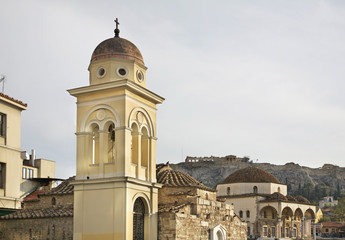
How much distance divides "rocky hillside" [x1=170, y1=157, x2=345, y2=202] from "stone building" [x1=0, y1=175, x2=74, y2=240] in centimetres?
8505

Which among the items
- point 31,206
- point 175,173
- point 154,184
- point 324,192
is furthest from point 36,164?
point 324,192

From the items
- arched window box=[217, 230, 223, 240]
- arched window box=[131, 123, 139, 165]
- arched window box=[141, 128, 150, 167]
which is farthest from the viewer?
arched window box=[217, 230, 223, 240]

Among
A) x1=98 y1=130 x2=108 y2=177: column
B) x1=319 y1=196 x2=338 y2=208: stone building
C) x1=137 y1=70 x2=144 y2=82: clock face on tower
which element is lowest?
x1=319 y1=196 x2=338 y2=208: stone building

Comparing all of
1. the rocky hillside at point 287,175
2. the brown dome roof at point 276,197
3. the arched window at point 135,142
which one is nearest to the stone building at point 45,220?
the arched window at point 135,142

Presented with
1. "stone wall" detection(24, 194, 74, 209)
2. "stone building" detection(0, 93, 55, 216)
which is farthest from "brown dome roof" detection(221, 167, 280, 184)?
"stone building" detection(0, 93, 55, 216)

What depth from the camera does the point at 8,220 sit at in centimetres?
2731

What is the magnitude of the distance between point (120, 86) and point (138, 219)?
478cm

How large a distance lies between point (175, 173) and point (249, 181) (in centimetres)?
2369

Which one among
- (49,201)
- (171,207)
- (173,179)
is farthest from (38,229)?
(171,207)

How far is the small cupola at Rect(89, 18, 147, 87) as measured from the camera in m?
19.9

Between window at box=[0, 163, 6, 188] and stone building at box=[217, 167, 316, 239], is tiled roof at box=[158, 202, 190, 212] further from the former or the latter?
stone building at box=[217, 167, 316, 239]

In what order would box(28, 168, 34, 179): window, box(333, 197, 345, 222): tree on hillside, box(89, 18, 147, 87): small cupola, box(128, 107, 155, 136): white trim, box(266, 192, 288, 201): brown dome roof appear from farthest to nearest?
box(333, 197, 345, 222): tree on hillside < box(266, 192, 288, 201): brown dome roof < box(28, 168, 34, 179): window < box(89, 18, 147, 87): small cupola < box(128, 107, 155, 136): white trim

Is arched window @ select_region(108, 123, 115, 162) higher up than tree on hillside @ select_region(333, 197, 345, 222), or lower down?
higher up

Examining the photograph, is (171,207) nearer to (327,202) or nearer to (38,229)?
(38,229)
